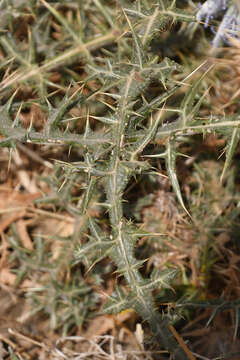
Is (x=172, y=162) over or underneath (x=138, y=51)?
underneath

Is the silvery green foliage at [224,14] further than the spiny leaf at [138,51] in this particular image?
Yes

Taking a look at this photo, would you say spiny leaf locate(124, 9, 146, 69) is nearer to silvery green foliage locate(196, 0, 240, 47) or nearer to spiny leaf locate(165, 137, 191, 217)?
spiny leaf locate(165, 137, 191, 217)

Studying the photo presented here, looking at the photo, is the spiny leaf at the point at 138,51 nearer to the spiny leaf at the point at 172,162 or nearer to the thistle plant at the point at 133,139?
the thistle plant at the point at 133,139

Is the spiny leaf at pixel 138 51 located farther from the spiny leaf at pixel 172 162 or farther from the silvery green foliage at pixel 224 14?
the silvery green foliage at pixel 224 14

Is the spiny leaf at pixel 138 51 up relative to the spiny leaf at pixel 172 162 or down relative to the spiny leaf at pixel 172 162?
up

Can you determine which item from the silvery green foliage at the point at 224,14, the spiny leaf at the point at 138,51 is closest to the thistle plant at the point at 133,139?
the spiny leaf at the point at 138,51

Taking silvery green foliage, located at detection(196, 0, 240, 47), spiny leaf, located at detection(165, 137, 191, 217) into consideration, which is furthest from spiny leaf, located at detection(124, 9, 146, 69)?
silvery green foliage, located at detection(196, 0, 240, 47)

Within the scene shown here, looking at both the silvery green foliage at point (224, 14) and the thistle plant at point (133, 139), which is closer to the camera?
the thistle plant at point (133, 139)

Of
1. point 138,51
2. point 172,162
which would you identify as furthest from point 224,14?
point 172,162

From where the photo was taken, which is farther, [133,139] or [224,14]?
[224,14]

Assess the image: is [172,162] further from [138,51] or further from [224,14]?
[224,14]
